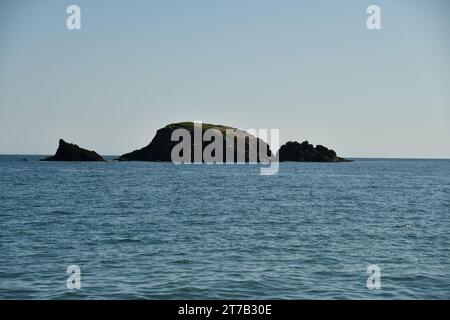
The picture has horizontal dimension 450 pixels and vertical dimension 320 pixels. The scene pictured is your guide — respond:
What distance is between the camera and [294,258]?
23188 millimetres

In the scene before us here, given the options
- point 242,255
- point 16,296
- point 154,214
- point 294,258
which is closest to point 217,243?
point 242,255

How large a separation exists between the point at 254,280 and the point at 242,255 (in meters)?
5.07

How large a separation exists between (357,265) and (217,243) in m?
8.73

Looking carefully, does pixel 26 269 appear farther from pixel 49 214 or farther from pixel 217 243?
pixel 49 214

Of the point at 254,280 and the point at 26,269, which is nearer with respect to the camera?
the point at 254,280

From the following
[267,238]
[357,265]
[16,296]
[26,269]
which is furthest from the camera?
[267,238]
